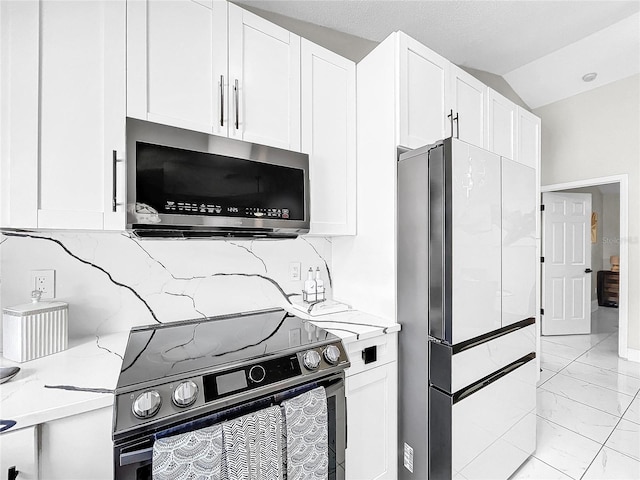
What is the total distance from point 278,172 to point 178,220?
20.8 inches

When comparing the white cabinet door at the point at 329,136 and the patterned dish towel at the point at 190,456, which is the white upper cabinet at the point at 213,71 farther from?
the patterned dish towel at the point at 190,456

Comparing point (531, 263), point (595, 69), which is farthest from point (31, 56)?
point (595, 69)

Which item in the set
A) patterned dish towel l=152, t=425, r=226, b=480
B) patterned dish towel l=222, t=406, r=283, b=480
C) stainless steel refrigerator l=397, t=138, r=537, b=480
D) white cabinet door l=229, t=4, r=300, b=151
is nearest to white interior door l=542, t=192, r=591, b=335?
stainless steel refrigerator l=397, t=138, r=537, b=480

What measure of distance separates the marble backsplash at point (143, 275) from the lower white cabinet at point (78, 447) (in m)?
0.65

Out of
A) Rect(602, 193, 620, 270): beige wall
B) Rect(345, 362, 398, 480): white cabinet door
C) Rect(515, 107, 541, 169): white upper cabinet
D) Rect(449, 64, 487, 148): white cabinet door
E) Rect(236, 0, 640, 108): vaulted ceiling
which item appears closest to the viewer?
Rect(345, 362, 398, 480): white cabinet door

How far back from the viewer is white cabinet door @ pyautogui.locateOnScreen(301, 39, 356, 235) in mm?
→ 1709

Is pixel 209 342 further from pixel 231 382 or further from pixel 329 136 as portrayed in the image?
pixel 329 136

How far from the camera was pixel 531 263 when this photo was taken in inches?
68.1

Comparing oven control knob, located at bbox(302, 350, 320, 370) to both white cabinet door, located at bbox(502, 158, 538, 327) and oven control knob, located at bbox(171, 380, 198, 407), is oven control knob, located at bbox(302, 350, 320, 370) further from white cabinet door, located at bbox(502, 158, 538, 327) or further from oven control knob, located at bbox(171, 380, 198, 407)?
white cabinet door, located at bbox(502, 158, 538, 327)

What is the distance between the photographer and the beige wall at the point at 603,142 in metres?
3.43

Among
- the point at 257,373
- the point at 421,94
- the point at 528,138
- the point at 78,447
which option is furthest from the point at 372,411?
the point at 528,138

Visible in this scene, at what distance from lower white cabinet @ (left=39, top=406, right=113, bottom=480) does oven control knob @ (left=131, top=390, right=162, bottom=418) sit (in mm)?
128

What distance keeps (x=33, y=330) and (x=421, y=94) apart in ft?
6.92

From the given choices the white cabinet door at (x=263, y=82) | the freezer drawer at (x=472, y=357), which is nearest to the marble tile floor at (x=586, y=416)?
the freezer drawer at (x=472, y=357)
